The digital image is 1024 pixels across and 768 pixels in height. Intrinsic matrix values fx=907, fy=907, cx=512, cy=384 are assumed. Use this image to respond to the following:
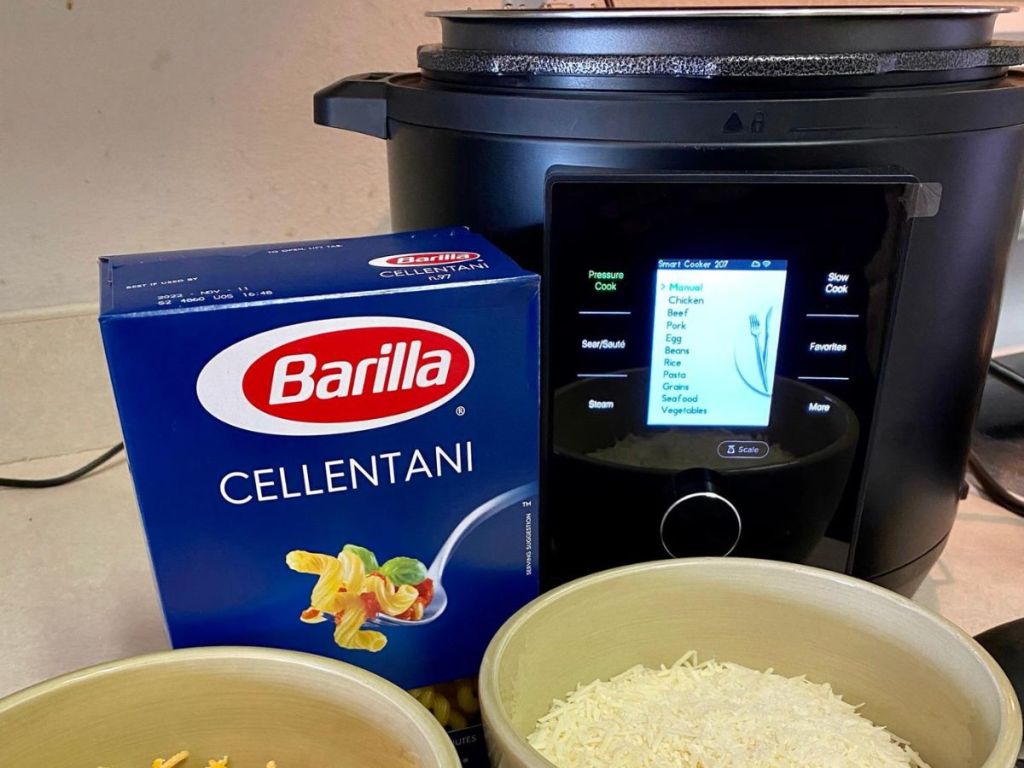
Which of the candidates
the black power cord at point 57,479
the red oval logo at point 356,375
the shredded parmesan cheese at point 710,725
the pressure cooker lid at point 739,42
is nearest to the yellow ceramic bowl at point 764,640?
the shredded parmesan cheese at point 710,725

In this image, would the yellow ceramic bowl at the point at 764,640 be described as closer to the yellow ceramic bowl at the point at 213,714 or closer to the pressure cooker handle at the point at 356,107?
the yellow ceramic bowl at the point at 213,714

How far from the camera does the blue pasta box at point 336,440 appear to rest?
35 cm

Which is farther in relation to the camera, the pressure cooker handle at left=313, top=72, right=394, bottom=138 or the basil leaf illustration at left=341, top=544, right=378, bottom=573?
the pressure cooker handle at left=313, top=72, right=394, bottom=138

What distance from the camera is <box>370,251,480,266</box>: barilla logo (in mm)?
393

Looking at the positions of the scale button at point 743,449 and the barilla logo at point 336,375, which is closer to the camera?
the barilla logo at point 336,375

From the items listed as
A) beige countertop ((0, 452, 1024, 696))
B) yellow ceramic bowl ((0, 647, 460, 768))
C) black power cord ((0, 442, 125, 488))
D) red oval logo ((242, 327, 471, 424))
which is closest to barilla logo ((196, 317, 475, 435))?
red oval logo ((242, 327, 471, 424))

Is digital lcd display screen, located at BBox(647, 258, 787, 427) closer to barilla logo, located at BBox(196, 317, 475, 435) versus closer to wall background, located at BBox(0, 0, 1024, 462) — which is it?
barilla logo, located at BBox(196, 317, 475, 435)

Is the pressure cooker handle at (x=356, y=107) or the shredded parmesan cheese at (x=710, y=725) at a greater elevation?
the pressure cooker handle at (x=356, y=107)

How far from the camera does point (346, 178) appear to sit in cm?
82

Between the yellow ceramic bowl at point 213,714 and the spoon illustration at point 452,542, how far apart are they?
4cm

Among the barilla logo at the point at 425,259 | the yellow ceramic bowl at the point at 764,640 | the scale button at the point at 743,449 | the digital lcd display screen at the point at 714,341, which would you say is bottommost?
the yellow ceramic bowl at the point at 764,640

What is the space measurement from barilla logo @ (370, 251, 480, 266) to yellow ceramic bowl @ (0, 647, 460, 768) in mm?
171

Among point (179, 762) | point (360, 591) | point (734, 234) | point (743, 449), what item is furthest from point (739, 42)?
point (179, 762)

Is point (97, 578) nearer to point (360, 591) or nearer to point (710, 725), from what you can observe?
point (360, 591)
